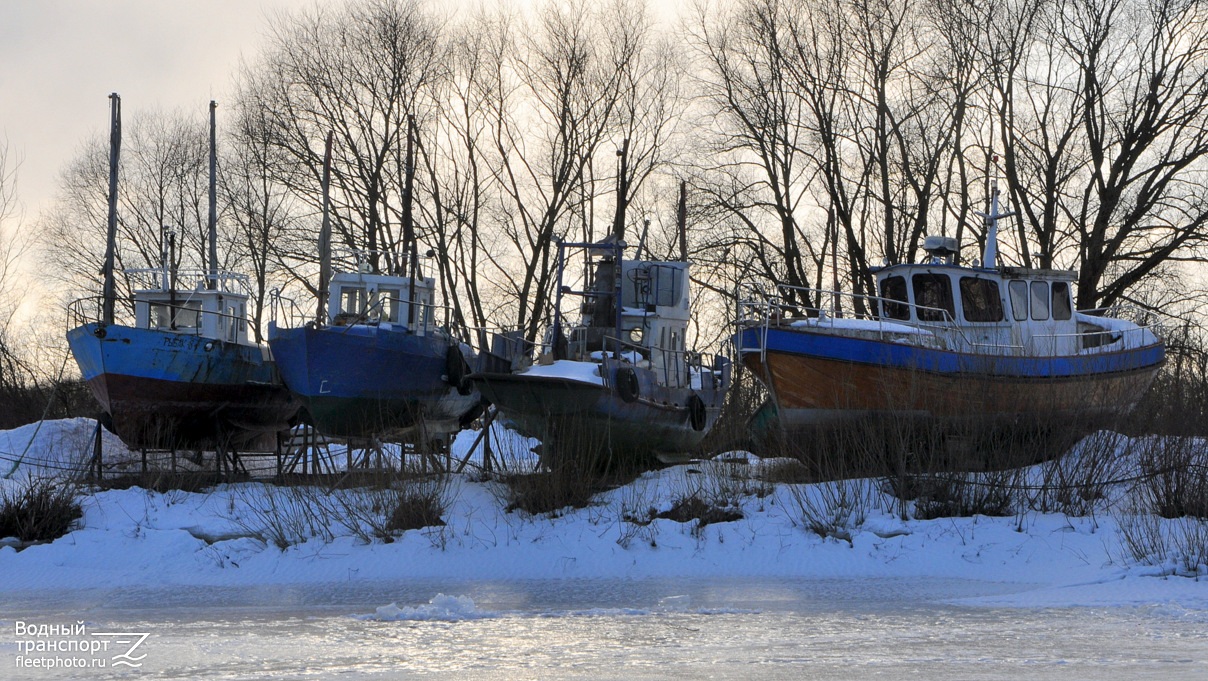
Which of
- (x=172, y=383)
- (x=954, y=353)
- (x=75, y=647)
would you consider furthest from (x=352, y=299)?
(x=75, y=647)

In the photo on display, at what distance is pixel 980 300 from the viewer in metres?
20.7

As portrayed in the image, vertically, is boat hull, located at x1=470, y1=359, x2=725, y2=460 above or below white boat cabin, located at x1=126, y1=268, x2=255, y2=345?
below

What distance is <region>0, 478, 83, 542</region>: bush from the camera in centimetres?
1602

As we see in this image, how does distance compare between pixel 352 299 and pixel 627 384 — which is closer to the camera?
pixel 627 384

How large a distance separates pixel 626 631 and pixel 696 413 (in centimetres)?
1208

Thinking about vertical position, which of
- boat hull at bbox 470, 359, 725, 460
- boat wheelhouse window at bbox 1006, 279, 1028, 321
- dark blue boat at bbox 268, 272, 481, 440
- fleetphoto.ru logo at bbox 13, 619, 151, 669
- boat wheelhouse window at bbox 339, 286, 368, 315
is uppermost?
boat wheelhouse window at bbox 339, 286, 368, 315

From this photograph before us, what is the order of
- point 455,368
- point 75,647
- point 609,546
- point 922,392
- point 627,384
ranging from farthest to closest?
1. point 455,368
2. point 627,384
3. point 922,392
4. point 609,546
5. point 75,647

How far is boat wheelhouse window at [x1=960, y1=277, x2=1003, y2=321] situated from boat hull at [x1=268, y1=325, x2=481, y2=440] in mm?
9116

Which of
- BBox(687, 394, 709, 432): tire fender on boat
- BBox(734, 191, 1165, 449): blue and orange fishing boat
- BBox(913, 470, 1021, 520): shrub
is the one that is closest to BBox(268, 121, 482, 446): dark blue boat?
BBox(687, 394, 709, 432): tire fender on boat

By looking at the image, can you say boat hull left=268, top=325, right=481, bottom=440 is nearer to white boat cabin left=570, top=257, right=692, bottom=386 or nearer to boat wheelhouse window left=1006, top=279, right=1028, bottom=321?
white boat cabin left=570, top=257, right=692, bottom=386

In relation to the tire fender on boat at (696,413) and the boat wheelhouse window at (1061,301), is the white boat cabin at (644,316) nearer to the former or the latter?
the tire fender on boat at (696,413)

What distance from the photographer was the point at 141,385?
846 inches

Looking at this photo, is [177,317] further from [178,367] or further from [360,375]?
[360,375]

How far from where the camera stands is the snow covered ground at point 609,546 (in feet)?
47.0
